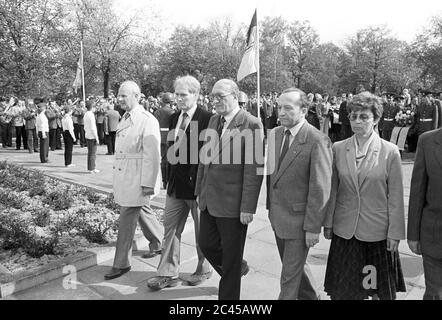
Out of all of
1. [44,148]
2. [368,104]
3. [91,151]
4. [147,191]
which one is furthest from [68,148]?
[368,104]

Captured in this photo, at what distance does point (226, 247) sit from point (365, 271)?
3.53ft

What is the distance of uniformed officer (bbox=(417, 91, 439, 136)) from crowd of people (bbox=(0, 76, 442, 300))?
33.1 ft

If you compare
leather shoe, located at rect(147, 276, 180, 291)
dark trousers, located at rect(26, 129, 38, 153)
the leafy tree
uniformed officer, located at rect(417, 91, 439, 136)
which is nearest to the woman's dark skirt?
leather shoe, located at rect(147, 276, 180, 291)

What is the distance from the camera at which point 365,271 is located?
9.98ft

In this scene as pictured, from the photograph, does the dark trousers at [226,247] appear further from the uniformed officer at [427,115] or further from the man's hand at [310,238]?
the uniformed officer at [427,115]

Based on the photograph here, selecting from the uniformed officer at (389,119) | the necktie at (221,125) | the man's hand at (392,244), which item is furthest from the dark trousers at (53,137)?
the man's hand at (392,244)

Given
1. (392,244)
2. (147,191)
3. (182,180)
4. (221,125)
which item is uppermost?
(221,125)

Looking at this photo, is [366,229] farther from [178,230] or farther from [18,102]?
[18,102]

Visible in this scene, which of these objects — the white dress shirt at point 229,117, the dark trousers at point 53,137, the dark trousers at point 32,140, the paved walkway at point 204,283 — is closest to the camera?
the white dress shirt at point 229,117

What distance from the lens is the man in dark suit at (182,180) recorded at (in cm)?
396

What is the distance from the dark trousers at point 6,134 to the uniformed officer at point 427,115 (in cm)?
1549

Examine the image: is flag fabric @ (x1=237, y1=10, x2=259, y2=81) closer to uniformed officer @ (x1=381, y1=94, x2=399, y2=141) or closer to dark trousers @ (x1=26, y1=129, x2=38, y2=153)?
uniformed officer @ (x1=381, y1=94, x2=399, y2=141)

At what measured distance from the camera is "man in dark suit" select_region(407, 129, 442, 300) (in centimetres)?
267

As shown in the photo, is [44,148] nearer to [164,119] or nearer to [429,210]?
[164,119]
